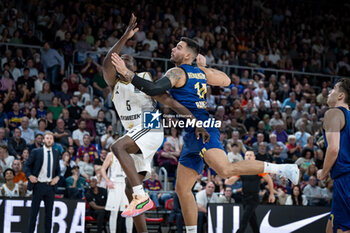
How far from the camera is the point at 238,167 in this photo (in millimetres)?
6449

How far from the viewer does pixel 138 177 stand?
676 cm

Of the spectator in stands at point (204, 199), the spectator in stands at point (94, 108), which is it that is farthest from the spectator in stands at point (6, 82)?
the spectator in stands at point (204, 199)

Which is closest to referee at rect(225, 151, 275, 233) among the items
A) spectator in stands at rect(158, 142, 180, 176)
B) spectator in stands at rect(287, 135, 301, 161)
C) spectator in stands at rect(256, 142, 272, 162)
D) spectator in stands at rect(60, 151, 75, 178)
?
spectator in stands at rect(256, 142, 272, 162)

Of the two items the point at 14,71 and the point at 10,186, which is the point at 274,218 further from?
the point at 14,71

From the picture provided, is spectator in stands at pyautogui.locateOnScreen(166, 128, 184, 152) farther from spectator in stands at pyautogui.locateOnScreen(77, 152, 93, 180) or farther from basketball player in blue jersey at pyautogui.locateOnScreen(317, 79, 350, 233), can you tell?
basketball player in blue jersey at pyautogui.locateOnScreen(317, 79, 350, 233)

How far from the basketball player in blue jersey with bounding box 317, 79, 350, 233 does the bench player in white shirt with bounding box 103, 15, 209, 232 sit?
1556mm

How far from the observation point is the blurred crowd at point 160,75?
1354cm

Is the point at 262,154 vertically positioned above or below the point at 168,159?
above

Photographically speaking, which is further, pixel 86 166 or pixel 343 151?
pixel 86 166

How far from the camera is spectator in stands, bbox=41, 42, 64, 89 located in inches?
603

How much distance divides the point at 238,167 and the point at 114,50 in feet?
7.17

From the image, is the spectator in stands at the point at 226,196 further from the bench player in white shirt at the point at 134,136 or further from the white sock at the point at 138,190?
the white sock at the point at 138,190

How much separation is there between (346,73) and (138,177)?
16.3 metres

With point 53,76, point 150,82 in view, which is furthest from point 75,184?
point 150,82
